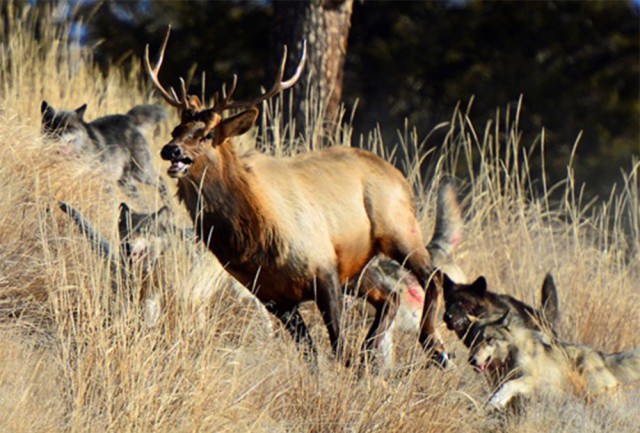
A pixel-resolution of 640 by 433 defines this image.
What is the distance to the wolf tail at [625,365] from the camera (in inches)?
311

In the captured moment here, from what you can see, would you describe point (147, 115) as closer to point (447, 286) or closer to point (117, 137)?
point (117, 137)

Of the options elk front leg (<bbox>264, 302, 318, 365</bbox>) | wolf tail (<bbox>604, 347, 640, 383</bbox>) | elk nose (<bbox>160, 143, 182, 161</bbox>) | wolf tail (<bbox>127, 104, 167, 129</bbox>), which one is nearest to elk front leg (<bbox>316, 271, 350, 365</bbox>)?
elk front leg (<bbox>264, 302, 318, 365</bbox>)

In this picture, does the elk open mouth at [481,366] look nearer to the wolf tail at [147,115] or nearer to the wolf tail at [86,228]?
the wolf tail at [86,228]

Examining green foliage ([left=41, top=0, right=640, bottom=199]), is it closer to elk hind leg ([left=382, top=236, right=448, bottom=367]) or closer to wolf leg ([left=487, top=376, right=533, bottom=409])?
elk hind leg ([left=382, top=236, right=448, bottom=367])

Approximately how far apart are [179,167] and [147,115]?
16.9 feet

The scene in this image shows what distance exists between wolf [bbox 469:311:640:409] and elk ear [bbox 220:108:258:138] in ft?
5.87

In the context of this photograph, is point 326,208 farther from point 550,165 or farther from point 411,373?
point 550,165

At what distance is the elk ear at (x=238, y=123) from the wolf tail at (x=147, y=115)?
15.6ft

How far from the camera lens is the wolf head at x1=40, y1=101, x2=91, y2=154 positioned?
10677mm

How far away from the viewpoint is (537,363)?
7719 millimetres

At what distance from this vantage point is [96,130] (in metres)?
11.5

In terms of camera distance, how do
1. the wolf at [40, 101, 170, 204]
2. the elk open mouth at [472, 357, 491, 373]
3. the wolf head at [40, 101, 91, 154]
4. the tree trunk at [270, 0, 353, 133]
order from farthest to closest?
1. the tree trunk at [270, 0, 353, 133]
2. the wolf at [40, 101, 170, 204]
3. the wolf head at [40, 101, 91, 154]
4. the elk open mouth at [472, 357, 491, 373]

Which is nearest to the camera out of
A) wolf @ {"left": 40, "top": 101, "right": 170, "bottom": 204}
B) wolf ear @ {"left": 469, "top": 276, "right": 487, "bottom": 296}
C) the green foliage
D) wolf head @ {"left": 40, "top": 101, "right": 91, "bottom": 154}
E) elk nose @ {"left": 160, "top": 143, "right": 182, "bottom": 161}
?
elk nose @ {"left": 160, "top": 143, "right": 182, "bottom": 161}

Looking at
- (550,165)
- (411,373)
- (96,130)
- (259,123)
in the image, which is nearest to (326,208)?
(411,373)
